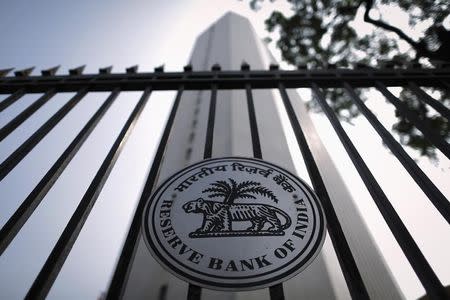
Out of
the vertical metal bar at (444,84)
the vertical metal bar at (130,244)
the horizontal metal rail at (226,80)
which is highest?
the horizontal metal rail at (226,80)

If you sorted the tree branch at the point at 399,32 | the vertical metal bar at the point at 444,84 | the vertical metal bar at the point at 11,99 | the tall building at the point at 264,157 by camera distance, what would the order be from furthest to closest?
the tall building at the point at 264,157 < the tree branch at the point at 399,32 < the vertical metal bar at the point at 444,84 < the vertical metal bar at the point at 11,99

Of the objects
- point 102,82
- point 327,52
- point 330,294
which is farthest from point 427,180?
point 330,294

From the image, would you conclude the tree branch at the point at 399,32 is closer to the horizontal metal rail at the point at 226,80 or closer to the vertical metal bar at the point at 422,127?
the horizontal metal rail at the point at 226,80

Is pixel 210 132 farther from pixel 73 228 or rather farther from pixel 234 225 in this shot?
pixel 73 228

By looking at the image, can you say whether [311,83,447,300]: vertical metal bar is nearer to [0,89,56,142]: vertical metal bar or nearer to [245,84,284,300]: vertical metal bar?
[245,84,284,300]: vertical metal bar

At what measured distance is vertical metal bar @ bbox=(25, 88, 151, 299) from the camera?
1586mm

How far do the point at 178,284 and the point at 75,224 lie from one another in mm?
13461

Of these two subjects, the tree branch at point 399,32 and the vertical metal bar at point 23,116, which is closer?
the vertical metal bar at point 23,116

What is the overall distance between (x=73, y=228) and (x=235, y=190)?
0.93m

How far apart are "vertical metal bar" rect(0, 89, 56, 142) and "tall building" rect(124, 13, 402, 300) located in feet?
3.96

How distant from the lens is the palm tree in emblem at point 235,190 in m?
1.90

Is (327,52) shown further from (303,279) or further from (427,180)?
(303,279)

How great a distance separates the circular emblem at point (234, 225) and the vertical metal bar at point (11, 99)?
178 cm

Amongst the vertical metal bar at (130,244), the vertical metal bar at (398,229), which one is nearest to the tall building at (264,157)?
the vertical metal bar at (398,229)
